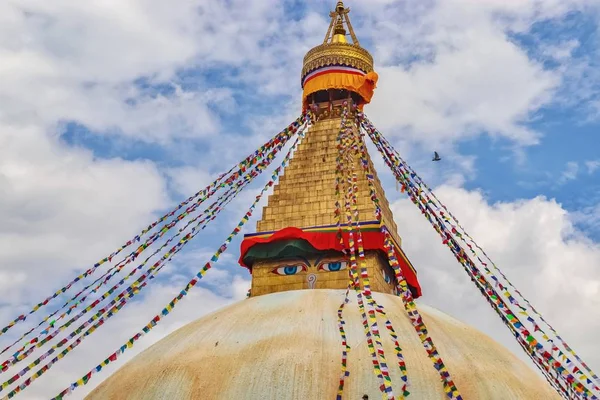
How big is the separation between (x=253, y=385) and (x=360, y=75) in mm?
7136

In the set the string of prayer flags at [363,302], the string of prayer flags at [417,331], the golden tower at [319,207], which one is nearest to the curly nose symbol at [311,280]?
the golden tower at [319,207]

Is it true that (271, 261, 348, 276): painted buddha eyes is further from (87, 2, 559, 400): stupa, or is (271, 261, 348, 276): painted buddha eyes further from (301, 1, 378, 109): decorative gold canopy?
(301, 1, 378, 109): decorative gold canopy

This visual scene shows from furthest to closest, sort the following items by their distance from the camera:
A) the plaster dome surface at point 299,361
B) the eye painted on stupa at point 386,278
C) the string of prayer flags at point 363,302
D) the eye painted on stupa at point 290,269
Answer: the eye painted on stupa at point 386,278
the eye painted on stupa at point 290,269
the plaster dome surface at point 299,361
the string of prayer flags at point 363,302

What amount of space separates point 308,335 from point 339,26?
25.3 ft

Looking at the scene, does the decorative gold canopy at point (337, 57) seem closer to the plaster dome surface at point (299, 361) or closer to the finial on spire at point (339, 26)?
the finial on spire at point (339, 26)

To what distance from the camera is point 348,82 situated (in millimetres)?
12695

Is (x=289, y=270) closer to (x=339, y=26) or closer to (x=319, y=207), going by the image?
(x=319, y=207)

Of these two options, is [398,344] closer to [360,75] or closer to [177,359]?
[177,359]

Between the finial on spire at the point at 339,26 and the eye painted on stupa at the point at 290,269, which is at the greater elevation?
the finial on spire at the point at 339,26

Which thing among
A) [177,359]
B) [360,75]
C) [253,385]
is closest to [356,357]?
[253,385]

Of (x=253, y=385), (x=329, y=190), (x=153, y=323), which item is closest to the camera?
(x=253, y=385)

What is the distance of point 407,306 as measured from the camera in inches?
352

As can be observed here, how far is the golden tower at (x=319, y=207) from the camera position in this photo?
34.6ft

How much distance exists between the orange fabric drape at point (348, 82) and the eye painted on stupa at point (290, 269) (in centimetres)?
370
